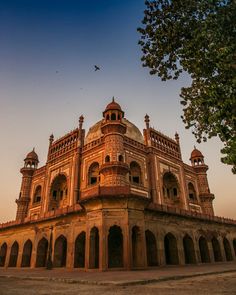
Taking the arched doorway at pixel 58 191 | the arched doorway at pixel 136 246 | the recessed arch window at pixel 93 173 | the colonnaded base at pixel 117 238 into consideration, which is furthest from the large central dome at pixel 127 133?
the arched doorway at pixel 136 246

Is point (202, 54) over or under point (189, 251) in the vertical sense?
over

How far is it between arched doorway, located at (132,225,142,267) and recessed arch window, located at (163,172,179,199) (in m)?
17.6

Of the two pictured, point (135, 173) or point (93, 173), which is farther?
point (135, 173)

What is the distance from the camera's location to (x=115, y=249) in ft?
60.0

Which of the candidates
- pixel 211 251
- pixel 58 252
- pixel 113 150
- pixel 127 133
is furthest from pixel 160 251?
pixel 127 133

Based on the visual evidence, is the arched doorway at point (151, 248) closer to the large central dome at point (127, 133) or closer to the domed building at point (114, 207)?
the domed building at point (114, 207)

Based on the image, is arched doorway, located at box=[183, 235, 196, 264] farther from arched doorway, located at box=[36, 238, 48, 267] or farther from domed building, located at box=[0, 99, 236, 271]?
arched doorway, located at box=[36, 238, 48, 267]

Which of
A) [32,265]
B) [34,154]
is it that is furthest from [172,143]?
[32,265]

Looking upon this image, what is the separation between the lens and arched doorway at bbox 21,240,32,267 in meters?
22.1

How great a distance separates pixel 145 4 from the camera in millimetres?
9844

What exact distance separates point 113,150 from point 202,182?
18935 mm

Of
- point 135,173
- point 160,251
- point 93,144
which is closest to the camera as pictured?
point 160,251

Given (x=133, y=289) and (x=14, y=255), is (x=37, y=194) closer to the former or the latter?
(x=14, y=255)

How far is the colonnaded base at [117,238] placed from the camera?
14.6 m
